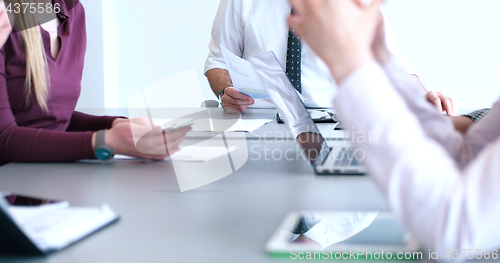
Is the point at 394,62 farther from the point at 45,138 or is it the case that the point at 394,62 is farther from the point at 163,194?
the point at 45,138

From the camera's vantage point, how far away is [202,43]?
3.50 m

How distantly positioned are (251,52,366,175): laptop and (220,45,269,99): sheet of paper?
13.0 inches

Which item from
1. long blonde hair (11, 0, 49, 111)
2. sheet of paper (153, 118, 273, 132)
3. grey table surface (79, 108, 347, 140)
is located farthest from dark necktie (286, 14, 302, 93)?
long blonde hair (11, 0, 49, 111)

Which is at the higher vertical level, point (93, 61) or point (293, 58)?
point (293, 58)

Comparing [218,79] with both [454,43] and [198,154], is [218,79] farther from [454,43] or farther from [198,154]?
[454,43]

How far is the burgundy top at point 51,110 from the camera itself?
0.81 m

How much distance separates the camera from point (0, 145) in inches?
32.2

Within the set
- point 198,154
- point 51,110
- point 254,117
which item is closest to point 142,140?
point 198,154

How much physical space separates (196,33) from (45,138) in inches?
110

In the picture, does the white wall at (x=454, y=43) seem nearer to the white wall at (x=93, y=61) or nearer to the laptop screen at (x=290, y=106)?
the white wall at (x=93, y=61)

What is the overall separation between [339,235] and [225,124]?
836 millimetres

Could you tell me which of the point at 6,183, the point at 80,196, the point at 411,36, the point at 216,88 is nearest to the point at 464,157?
the point at 80,196

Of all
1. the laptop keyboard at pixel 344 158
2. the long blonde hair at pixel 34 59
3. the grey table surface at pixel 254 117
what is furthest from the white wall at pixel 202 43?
the laptop keyboard at pixel 344 158

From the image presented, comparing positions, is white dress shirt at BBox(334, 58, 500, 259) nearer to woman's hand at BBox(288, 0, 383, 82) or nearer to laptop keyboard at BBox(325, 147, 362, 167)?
woman's hand at BBox(288, 0, 383, 82)
